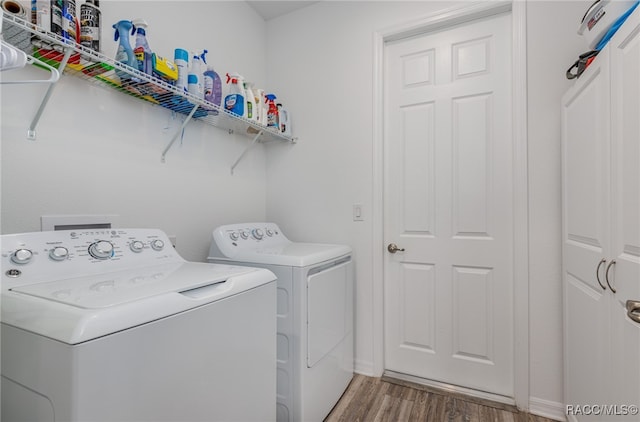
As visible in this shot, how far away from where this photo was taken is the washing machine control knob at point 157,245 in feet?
4.41

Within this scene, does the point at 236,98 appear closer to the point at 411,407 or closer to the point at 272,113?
the point at 272,113

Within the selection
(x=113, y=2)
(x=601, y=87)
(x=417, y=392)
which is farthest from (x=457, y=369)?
(x=113, y=2)

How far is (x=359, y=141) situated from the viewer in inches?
86.4

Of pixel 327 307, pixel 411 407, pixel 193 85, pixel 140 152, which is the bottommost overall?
pixel 411 407

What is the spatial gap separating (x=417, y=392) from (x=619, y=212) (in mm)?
1504

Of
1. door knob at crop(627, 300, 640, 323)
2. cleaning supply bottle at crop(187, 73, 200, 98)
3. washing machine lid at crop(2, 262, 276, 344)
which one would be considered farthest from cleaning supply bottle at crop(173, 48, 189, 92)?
door knob at crop(627, 300, 640, 323)

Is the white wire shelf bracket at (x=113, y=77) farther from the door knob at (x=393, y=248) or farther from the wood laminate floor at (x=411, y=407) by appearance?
the wood laminate floor at (x=411, y=407)

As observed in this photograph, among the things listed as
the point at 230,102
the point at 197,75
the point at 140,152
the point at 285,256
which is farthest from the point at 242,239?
the point at 197,75

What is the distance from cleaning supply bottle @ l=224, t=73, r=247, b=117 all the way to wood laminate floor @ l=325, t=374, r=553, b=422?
5.97ft

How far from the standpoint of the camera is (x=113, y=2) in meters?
1.44

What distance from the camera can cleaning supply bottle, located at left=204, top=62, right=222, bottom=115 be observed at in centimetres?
170

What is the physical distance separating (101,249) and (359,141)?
1626mm

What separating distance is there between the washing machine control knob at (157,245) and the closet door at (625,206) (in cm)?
168

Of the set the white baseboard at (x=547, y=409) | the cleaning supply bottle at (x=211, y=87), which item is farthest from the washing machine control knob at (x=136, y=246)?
the white baseboard at (x=547, y=409)
